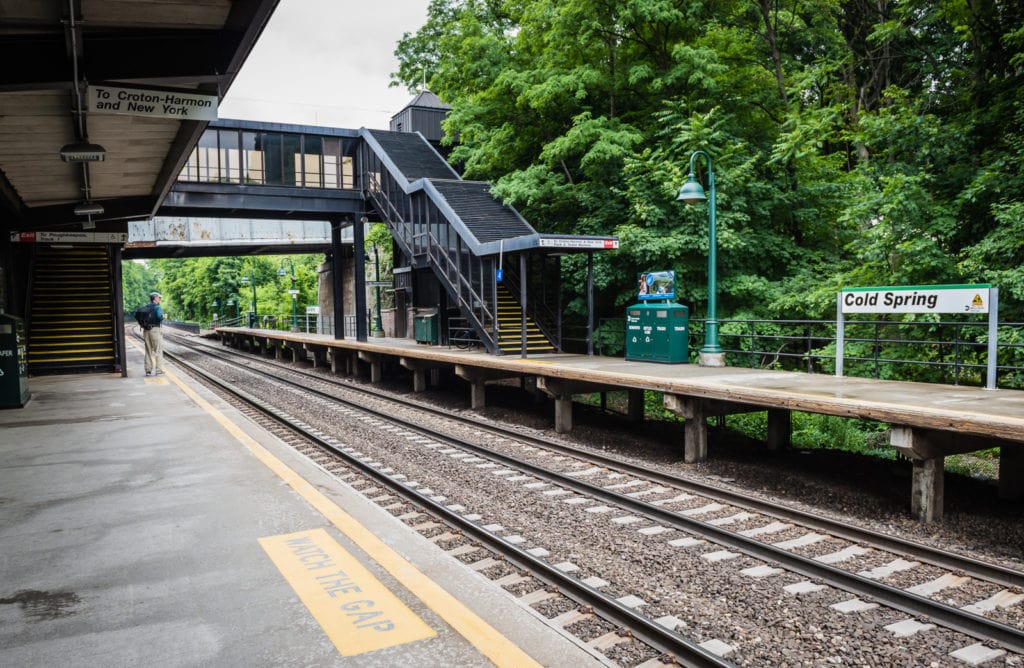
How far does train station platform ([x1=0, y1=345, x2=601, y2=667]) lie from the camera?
3.69 m

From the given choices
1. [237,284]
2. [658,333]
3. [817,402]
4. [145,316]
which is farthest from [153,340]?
[237,284]

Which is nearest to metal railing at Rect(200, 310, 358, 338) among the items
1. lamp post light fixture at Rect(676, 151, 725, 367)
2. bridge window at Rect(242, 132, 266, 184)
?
bridge window at Rect(242, 132, 266, 184)

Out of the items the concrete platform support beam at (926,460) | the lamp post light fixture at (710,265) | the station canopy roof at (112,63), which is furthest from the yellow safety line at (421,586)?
the lamp post light fixture at (710,265)

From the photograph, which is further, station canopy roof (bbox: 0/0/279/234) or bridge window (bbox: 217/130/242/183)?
bridge window (bbox: 217/130/242/183)

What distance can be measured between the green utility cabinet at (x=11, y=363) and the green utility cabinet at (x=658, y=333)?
36.8ft

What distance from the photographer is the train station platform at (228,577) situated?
3.69 meters

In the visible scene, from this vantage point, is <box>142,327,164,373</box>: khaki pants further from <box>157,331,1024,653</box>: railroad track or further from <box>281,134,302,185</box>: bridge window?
<box>157,331,1024,653</box>: railroad track

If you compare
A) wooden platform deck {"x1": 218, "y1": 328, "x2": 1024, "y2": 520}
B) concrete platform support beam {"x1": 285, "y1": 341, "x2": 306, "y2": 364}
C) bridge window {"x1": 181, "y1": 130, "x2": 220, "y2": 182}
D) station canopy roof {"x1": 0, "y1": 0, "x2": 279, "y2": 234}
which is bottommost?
concrete platform support beam {"x1": 285, "y1": 341, "x2": 306, "y2": 364}

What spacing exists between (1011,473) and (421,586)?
6.76 m

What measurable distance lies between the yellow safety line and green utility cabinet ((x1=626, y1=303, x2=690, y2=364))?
26.8ft

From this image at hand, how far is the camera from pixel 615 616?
15.1 feet

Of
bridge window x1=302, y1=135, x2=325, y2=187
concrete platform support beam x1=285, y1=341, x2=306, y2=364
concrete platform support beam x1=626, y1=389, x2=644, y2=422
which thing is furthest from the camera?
concrete platform support beam x1=285, y1=341, x2=306, y2=364

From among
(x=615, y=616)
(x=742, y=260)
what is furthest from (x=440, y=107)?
(x=615, y=616)

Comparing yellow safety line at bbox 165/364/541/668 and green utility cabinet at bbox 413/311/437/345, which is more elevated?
green utility cabinet at bbox 413/311/437/345
